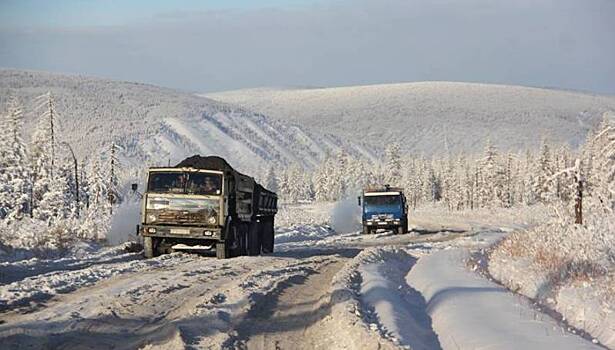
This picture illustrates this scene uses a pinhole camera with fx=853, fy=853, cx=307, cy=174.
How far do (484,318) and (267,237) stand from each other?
21334mm

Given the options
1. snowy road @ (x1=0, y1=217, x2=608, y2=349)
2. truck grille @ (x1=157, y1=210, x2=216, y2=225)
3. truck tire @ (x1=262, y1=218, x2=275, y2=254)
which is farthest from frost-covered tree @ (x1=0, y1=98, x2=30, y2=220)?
snowy road @ (x1=0, y1=217, x2=608, y2=349)

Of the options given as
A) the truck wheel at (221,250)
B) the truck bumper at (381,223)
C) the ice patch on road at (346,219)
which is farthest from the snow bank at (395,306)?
the ice patch on road at (346,219)

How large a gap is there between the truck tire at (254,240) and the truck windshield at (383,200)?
67.5ft

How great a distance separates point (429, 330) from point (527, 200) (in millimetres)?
137908

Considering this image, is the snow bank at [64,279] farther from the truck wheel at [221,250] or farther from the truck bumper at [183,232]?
the truck wheel at [221,250]

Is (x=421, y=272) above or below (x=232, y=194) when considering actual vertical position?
below

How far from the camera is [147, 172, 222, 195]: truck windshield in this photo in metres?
25.0

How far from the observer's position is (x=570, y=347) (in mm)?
9703

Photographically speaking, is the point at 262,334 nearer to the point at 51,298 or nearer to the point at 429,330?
the point at 429,330

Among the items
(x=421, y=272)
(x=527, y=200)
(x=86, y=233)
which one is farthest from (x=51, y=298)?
(x=527, y=200)

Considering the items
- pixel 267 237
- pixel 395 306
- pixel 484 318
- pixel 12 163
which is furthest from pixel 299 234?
pixel 484 318

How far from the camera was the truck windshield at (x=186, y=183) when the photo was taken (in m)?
25.0

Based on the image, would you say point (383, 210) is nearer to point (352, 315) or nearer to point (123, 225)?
point (123, 225)

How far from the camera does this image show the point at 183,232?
975 inches
